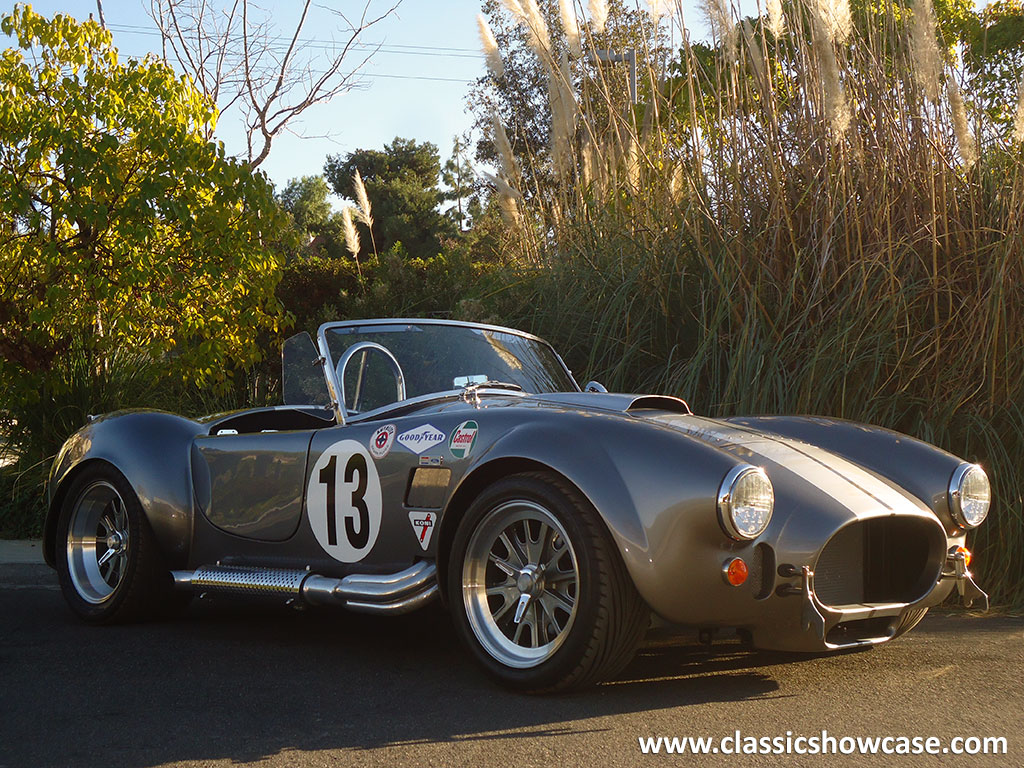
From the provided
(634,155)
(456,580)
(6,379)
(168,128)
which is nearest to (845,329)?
(634,155)

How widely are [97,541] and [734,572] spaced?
3168 millimetres

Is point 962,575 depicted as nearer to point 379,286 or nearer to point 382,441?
point 382,441

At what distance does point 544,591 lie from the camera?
11.5 feet

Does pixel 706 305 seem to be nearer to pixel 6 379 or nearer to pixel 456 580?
pixel 456 580

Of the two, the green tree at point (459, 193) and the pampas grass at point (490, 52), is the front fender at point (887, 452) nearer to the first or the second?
the pampas grass at point (490, 52)

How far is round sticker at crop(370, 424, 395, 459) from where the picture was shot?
13.2 ft

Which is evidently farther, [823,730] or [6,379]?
[6,379]

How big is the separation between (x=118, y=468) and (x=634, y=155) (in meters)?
4.04

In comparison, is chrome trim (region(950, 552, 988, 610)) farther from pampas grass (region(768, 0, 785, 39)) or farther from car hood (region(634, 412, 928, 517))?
pampas grass (region(768, 0, 785, 39))

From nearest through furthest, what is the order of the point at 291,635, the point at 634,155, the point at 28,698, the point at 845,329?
the point at 28,698
the point at 291,635
the point at 845,329
the point at 634,155

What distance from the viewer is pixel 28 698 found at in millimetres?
3590

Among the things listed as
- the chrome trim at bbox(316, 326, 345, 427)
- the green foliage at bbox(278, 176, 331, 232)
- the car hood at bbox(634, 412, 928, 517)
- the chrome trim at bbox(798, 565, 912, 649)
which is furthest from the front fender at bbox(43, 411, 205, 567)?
the green foliage at bbox(278, 176, 331, 232)

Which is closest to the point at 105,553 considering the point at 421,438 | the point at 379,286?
the point at 421,438

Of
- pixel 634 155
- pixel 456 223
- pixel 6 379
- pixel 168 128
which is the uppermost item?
pixel 456 223
